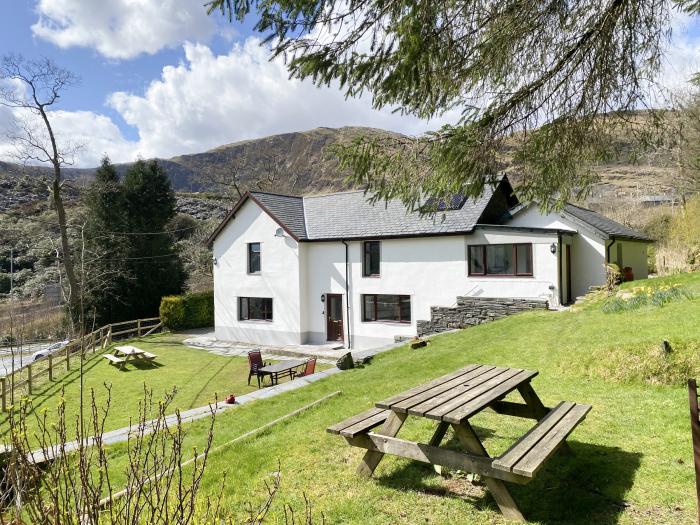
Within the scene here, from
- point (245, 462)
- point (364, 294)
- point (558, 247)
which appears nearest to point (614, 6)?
point (245, 462)

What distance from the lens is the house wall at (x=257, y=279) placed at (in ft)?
74.4

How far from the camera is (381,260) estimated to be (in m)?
20.9

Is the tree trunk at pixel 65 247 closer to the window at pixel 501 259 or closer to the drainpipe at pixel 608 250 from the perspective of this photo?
the window at pixel 501 259

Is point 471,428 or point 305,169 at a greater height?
point 305,169

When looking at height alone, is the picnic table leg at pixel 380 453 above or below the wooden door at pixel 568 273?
below

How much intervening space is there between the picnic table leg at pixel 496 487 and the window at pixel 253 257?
21.0 metres

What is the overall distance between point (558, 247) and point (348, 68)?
14.1 m

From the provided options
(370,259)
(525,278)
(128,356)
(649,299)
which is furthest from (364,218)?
(649,299)

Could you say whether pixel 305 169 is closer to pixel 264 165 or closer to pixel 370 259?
pixel 264 165

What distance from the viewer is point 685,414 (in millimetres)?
6012

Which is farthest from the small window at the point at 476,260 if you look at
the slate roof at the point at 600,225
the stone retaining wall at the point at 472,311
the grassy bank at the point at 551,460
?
the grassy bank at the point at 551,460

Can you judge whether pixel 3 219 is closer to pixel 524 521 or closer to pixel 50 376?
pixel 50 376

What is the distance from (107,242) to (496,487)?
3205 centimetres

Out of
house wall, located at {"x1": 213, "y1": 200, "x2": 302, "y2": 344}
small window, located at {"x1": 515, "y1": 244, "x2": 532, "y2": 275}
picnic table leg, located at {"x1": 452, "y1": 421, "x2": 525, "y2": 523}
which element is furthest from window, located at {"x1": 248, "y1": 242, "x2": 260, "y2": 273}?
picnic table leg, located at {"x1": 452, "y1": 421, "x2": 525, "y2": 523}
